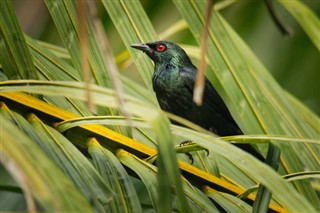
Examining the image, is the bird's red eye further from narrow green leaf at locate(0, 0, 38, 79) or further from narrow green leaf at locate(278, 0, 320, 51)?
narrow green leaf at locate(0, 0, 38, 79)

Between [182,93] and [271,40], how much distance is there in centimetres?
102

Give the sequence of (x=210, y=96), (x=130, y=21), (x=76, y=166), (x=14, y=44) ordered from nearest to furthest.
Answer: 1. (x=76, y=166)
2. (x=14, y=44)
3. (x=130, y=21)
4. (x=210, y=96)

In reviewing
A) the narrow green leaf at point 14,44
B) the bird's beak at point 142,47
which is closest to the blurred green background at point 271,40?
the bird's beak at point 142,47

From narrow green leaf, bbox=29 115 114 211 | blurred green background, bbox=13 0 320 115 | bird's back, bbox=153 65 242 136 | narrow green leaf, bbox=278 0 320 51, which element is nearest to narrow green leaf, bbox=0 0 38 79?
narrow green leaf, bbox=29 115 114 211

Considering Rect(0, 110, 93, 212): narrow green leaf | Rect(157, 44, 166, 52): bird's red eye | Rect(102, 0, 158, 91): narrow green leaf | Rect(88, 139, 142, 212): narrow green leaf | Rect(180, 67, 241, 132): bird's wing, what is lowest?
Rect(180, 67, 241, 132): bird's wing

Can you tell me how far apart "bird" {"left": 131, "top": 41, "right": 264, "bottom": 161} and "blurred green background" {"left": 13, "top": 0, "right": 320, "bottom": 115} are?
649 mm

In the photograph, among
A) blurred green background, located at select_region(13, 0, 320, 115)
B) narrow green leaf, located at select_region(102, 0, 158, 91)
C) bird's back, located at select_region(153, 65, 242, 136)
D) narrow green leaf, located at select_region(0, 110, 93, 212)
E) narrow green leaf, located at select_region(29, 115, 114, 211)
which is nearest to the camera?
narrow green leaf, located at select_region(0, 110, 93, 212)

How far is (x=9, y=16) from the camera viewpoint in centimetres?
194

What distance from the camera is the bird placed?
3.48 meters

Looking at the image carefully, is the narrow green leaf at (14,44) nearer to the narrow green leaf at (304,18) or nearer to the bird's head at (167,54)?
the narrow green leaf at (304,18)

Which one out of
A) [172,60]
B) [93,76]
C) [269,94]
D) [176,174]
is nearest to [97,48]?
[93,76]

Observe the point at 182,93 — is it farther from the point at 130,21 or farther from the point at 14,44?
the point at 14,44

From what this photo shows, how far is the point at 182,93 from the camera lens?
11.5 ft

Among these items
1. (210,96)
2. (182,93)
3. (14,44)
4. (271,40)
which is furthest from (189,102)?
(14,44)
